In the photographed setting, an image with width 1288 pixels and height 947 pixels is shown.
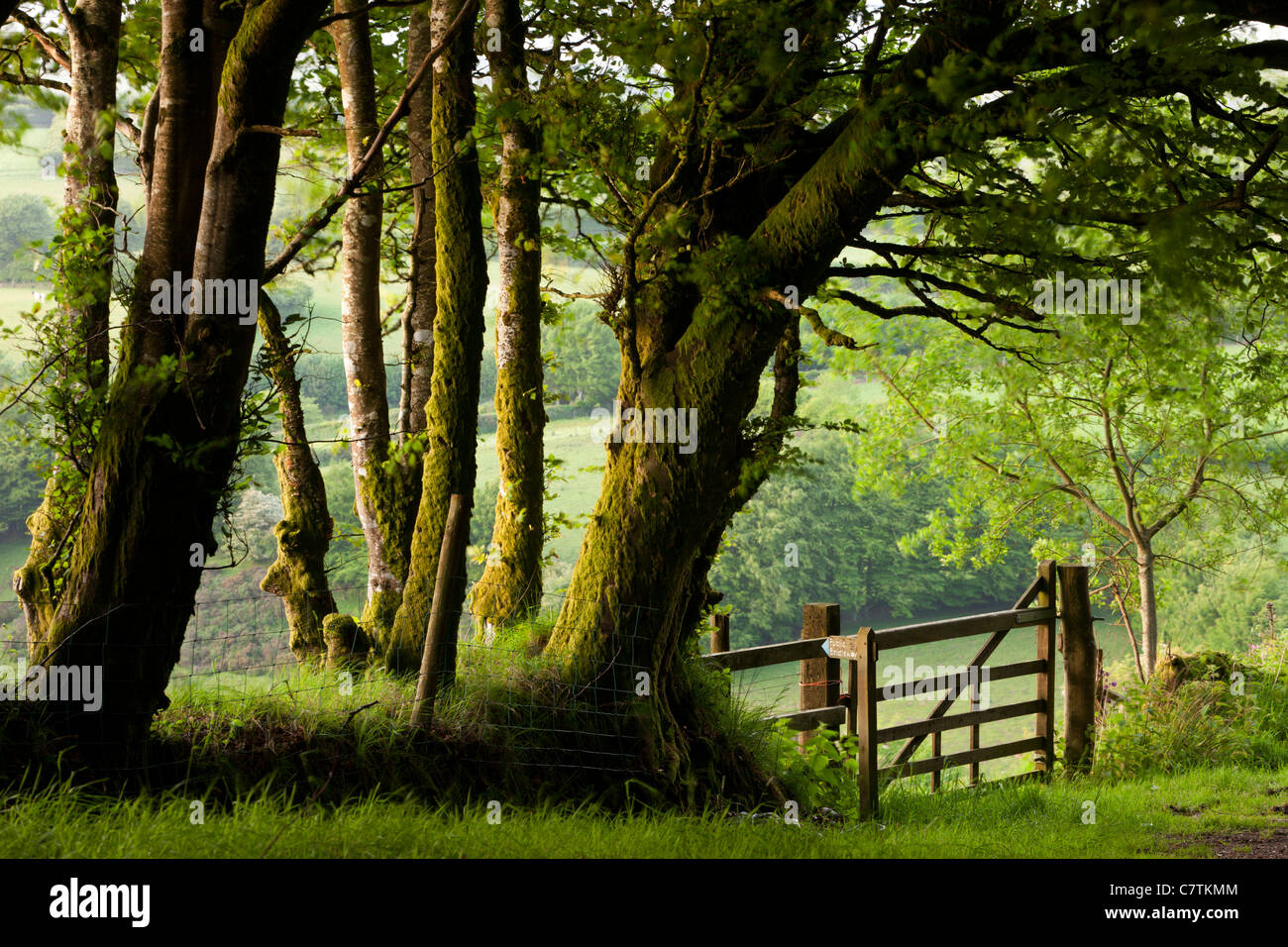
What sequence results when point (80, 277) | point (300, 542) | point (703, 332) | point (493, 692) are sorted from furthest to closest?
point (300, 542) < point (703, 332) < point (493, 692) < point (80, 277)

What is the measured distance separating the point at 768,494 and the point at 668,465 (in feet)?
165

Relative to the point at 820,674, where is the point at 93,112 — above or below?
above

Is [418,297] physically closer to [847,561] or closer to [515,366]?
[515,366]

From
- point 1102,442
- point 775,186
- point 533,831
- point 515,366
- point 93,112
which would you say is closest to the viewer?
point 533,831

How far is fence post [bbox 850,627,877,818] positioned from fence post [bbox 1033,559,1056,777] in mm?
3413

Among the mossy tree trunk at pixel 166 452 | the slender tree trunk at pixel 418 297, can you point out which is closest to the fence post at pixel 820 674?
the slender tree trunk at pixel 418 297

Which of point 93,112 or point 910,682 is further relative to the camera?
point 910,682

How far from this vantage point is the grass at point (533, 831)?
4203 millimetres

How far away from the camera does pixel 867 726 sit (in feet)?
23.6

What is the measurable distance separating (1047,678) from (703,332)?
5764 millimetres

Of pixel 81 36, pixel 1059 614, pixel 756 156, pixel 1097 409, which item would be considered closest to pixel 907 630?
pixel 1059 614

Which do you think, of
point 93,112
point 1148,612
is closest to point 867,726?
point 93,112

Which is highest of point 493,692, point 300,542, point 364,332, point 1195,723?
point 364,332

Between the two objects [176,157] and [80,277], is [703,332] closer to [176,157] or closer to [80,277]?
[176,157]
